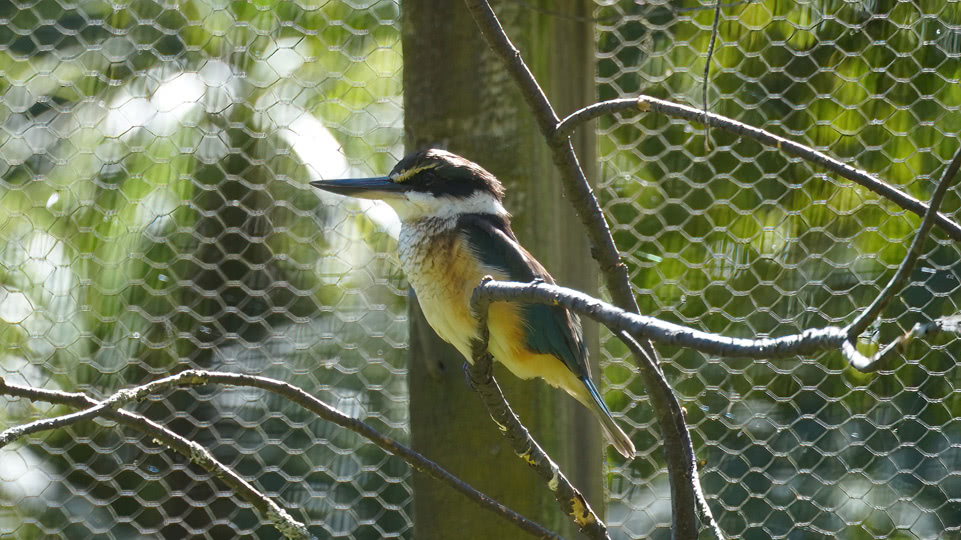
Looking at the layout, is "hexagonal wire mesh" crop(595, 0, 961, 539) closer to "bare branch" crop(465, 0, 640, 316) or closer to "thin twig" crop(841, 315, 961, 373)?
"bare branch" crop(465, 0, 640, 316)

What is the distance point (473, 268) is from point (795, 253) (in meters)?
0.76

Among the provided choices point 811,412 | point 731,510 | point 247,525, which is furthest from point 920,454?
point 247,525

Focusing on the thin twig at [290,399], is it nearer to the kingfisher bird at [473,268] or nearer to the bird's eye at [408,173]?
the kingfisher bird at [473,268]

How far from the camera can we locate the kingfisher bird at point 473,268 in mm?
1326

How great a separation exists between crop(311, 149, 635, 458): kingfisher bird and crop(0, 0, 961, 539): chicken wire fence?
382mm

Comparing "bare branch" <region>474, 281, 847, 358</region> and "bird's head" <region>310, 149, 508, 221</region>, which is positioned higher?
"bird's head" <region>310, 149, 508, 221</region>

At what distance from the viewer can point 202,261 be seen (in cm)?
194

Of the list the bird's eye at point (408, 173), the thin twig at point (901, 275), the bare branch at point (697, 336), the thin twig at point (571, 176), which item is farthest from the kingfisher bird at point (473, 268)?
the thin twig at point (901, 275)

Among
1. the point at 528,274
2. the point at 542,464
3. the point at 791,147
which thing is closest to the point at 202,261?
the point at 528,274

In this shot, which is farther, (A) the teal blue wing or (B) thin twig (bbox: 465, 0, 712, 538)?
(A) the teal blue wing

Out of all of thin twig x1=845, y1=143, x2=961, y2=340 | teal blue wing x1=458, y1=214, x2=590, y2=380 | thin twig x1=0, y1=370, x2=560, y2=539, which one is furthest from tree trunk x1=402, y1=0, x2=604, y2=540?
thin twig x1=845, y1=143, x2=961, y2=340

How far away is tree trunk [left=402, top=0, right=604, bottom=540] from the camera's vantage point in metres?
1.25

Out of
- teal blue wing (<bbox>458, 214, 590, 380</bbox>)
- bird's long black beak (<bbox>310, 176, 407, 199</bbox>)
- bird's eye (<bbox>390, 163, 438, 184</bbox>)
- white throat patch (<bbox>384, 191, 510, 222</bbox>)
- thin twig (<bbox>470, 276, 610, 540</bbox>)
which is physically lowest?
thin twig (<bbox>470, 276, 610, 540</bbox>)

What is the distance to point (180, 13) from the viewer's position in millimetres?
1983
